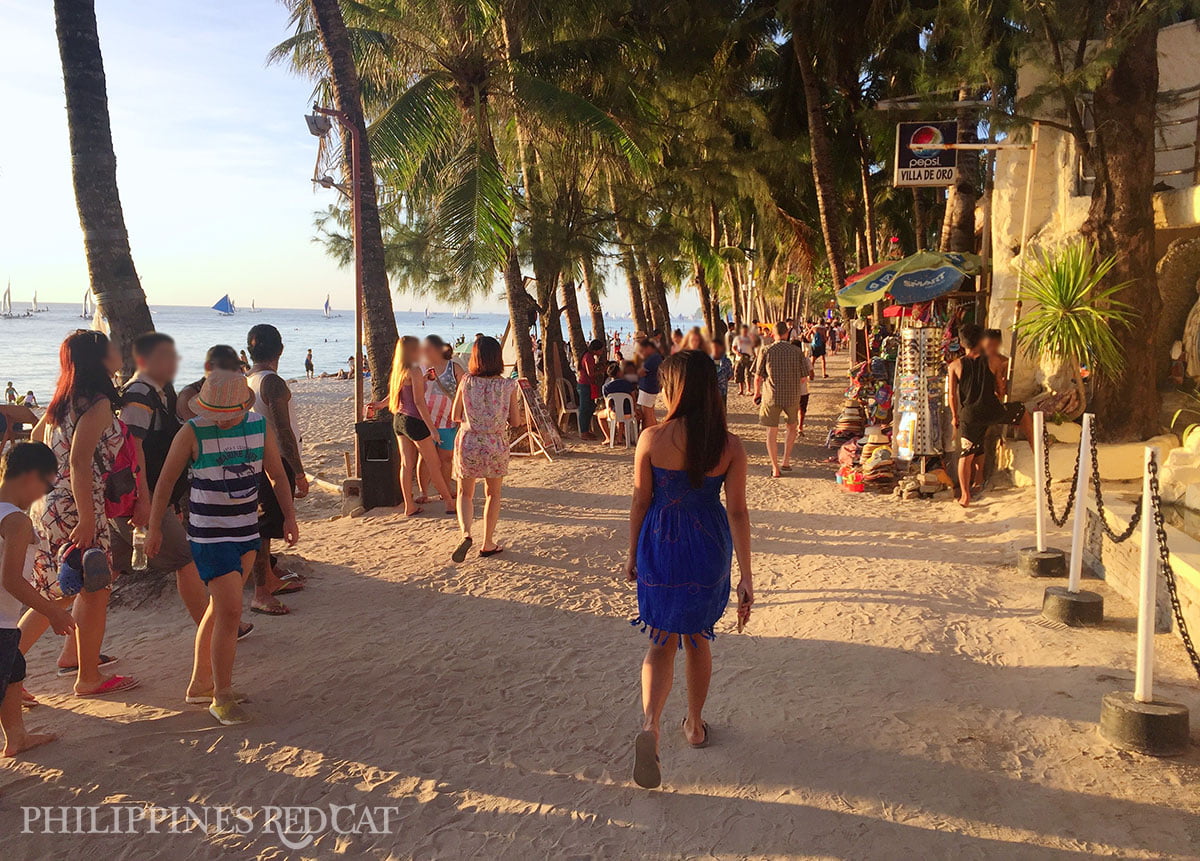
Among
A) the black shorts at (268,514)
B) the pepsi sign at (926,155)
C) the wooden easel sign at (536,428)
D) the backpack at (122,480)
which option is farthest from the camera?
the wooden easel sign at (536,428)

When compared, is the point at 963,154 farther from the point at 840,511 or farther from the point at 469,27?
the point at 469,27

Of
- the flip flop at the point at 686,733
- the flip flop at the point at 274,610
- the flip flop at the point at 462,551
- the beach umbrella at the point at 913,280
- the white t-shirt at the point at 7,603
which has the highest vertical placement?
the beach umbrella at the point at 913,280

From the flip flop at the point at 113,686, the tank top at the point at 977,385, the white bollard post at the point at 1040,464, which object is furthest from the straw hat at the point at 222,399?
the tank top at the point at 977,385

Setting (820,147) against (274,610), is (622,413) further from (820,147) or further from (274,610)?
(274,610)

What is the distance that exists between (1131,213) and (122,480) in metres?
9.08

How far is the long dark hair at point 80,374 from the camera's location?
399cm

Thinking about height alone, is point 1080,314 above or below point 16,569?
above

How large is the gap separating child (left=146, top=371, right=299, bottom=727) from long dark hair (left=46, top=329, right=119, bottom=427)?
1.91 ft

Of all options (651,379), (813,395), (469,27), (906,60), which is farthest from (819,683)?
(813,395)

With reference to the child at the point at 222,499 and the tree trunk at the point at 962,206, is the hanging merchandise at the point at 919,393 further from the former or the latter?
the child at the point at 222,499

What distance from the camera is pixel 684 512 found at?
10.9 feet

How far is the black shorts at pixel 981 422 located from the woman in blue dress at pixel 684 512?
5.79 m

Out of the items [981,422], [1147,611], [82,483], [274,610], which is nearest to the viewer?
[1147,611]

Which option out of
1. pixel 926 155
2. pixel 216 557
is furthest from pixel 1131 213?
pixel 216 557
